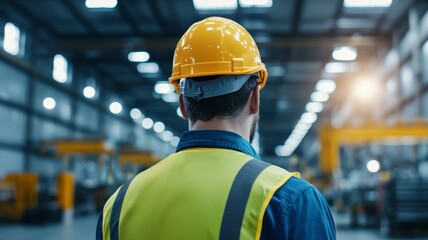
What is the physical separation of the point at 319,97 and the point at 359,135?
1498 centimetres

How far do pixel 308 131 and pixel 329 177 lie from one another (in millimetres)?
24845

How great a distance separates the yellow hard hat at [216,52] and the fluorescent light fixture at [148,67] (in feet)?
63.5

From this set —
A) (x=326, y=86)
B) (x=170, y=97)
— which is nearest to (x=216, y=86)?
(x=326, y=86)

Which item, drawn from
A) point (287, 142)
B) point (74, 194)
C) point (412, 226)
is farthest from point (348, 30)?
point (287, 142)

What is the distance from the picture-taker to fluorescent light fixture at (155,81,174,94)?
79.3 ft

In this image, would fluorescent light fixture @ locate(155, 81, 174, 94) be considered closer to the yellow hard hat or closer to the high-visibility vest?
the yellow hard hat

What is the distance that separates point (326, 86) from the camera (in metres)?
24.3

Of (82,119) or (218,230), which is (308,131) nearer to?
(82,119)

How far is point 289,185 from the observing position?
3.33 feet

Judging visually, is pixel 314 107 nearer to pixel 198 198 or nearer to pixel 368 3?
pixel 368 3

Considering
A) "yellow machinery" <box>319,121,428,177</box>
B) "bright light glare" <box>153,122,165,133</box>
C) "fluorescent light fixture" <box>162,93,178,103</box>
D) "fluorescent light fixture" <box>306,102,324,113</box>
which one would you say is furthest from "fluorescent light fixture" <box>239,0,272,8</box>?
"bright light glare" <box>153,122,165,133</box>

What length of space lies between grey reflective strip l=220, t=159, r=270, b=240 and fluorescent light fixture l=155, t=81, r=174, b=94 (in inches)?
899

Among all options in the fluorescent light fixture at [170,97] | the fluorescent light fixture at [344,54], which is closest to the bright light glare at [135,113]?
the fluorescent light fixture at [170,97]

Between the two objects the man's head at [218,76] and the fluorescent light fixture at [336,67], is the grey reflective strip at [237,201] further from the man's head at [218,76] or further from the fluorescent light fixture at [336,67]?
the fluorescent light fixture at [336,67]
